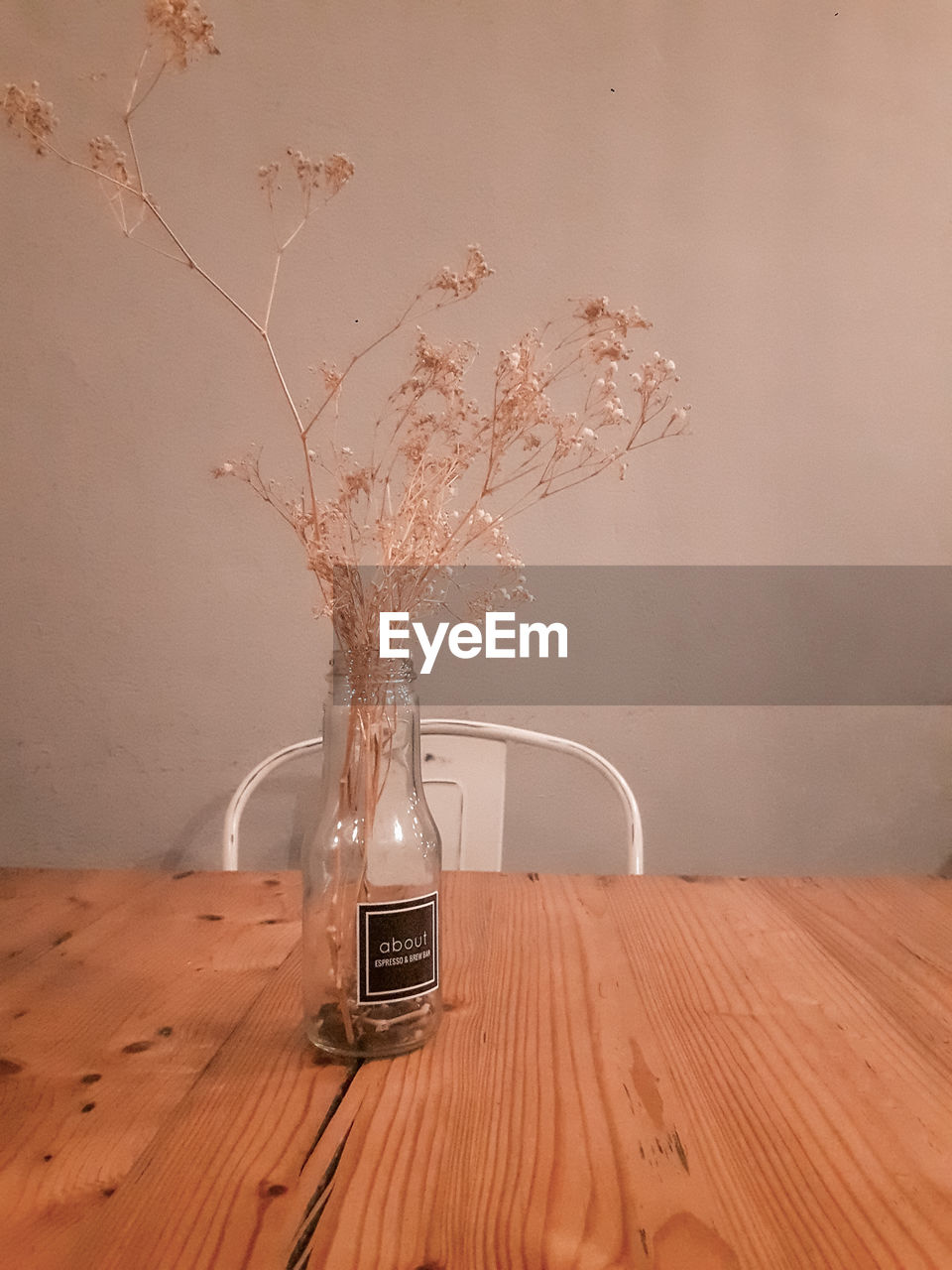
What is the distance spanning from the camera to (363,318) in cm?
182

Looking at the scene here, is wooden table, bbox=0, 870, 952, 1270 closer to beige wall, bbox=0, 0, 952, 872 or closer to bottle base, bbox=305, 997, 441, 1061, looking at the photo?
bottle base, bbox=305, 997, 441, 1061

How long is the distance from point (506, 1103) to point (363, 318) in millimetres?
1602

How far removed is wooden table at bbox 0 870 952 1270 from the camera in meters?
0.40

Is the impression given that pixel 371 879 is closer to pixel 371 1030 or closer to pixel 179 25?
pixel 371 1030

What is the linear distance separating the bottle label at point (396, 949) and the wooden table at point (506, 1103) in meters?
0.05

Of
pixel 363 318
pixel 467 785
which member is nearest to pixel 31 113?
pixel 467 785

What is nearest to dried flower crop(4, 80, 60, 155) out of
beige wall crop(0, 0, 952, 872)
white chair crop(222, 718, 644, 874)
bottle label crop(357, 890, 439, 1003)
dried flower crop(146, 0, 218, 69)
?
dried flower crop(146, 0, 218, 69)

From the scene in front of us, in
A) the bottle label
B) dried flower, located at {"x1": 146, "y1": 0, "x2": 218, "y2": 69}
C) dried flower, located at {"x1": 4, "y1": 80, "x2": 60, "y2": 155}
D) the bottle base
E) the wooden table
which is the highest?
dried flower, located at {"x1": 146, "y1": 0, "x2": 218, "y2": 69}

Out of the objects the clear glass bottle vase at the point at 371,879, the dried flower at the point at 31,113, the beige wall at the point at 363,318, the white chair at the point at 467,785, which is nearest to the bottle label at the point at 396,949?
the clear glass bottle vase at the point at 371,879

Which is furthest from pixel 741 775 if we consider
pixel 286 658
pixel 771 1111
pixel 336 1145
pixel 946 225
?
pixel 336 1145

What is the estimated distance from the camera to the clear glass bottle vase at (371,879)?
1.89 ft

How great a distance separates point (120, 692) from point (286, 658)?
34 cm

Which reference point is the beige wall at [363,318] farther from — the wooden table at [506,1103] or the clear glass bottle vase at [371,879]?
the clear glass bottle vase at [371,879]

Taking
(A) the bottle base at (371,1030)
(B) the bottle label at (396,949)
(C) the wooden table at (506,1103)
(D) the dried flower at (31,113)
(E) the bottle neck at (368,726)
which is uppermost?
(D) the dried flower at (31,113)
